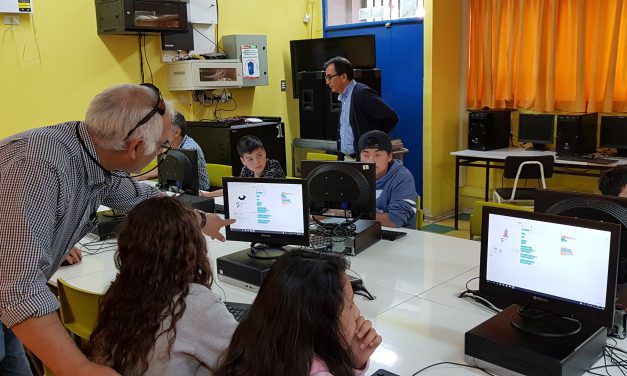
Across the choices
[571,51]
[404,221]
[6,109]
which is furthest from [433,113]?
[6,109]

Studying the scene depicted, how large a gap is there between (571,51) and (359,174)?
12.3ft

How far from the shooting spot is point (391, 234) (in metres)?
3.06

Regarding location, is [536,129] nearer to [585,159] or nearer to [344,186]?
[585,159]

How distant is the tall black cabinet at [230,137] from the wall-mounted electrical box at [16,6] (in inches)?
71.2

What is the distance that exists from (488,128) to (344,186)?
3.40m

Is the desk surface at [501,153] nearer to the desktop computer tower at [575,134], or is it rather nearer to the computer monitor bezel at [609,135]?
the desktop computer tower at [575,134]

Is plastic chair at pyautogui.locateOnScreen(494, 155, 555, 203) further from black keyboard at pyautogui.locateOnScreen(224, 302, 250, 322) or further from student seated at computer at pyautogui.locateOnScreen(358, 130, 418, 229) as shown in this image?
black keyboard at pyautogui.locateOnScreen(224, 302, 250, 322)

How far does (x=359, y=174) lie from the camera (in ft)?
9.05

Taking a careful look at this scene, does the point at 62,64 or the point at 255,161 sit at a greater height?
the point at 62,64

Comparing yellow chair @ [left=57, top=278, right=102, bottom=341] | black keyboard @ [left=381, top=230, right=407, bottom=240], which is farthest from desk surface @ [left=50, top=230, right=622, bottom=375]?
yellow chair @ [left=57, top=278, right=102, bottom=341]

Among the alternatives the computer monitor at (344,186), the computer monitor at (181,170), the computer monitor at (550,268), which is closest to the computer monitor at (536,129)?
the computer monitor at (344,186)

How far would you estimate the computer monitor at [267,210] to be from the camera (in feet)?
8.06

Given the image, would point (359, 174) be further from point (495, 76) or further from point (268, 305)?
point (495, 76)

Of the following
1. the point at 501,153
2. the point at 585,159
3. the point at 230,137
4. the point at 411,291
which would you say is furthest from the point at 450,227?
the point at 411,291
